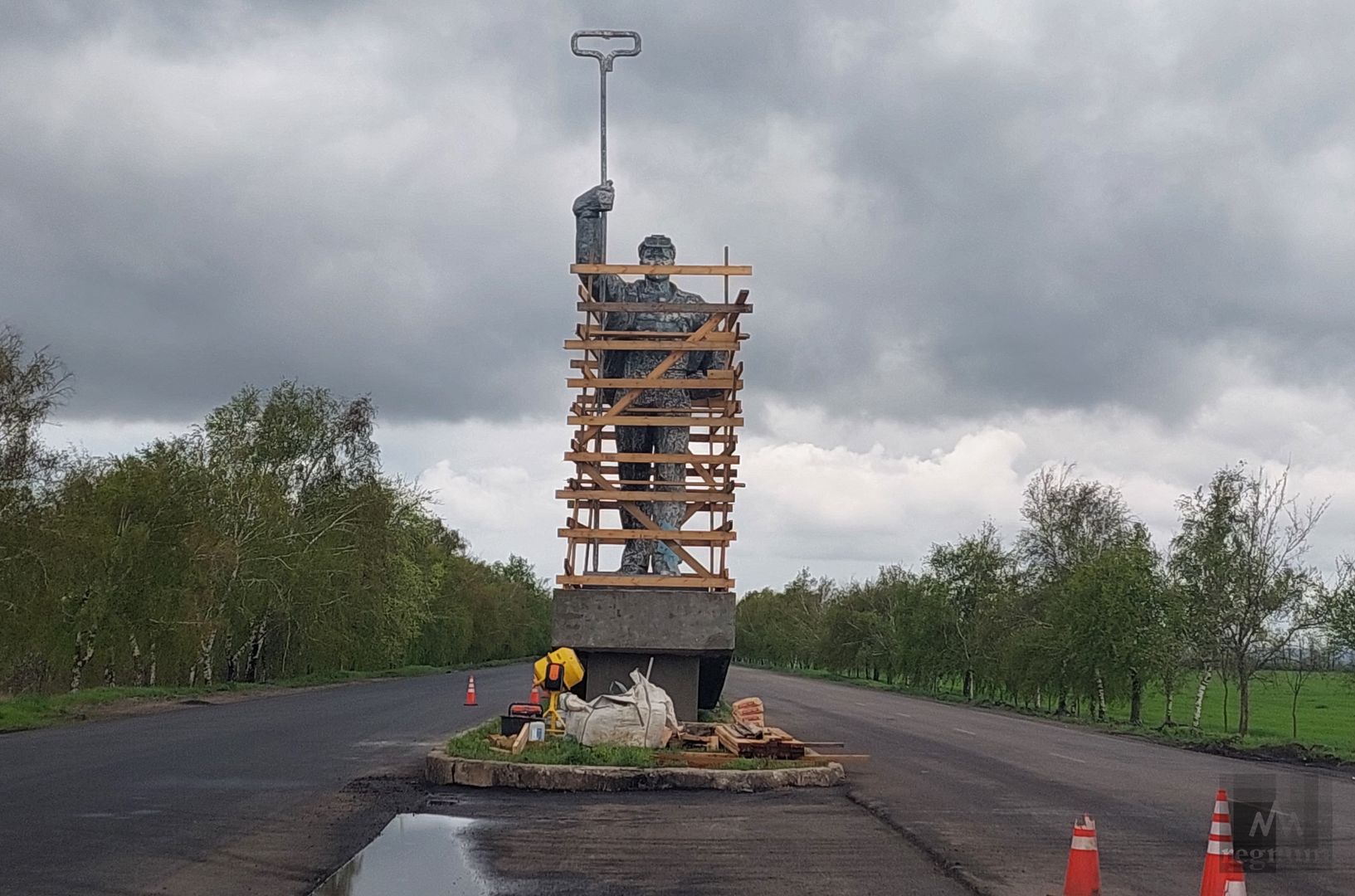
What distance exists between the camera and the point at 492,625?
102 metres

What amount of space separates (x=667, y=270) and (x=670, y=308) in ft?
1.94

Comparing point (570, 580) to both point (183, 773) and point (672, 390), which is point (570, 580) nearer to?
point (672, 390)

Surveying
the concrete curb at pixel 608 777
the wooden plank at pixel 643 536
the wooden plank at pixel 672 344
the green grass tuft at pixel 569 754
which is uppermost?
the wooden plank at pixel 672 344

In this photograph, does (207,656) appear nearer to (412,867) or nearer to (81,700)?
(81,700)

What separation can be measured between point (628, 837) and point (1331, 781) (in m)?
12.6

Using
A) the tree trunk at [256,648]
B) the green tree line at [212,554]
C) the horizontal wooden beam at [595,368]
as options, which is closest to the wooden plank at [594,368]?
the horizontal wooden beam at [595,368]

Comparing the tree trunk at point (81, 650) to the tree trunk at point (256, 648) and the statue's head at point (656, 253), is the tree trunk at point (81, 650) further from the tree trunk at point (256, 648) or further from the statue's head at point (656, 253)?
the statue's head at point (656, 253)

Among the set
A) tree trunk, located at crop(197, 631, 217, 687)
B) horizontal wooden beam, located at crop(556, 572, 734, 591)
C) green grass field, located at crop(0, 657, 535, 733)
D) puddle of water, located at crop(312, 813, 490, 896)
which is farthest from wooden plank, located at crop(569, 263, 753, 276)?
tree trunk, located at crop(197, 631, 217, 687)

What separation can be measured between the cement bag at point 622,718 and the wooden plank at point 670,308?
5.23 m

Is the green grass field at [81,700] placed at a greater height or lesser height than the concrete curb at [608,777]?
lesser

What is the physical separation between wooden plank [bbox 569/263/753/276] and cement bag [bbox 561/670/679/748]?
5757mm
